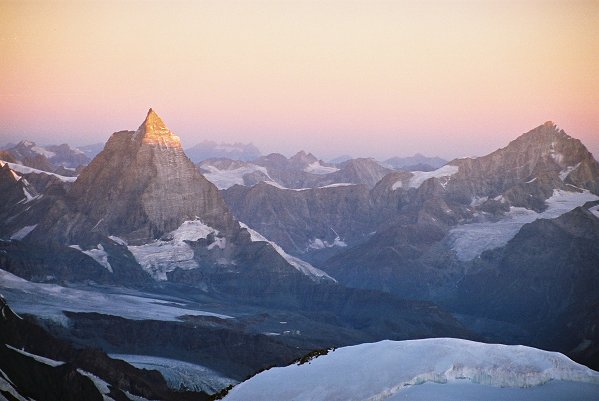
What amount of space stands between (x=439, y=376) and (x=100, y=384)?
126516 mm

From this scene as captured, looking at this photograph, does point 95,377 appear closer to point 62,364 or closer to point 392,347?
point 62,364

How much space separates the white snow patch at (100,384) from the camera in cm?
18662

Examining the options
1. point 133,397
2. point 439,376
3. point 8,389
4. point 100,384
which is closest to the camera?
point 439,376

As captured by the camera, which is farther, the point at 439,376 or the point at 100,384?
the point at 100,384

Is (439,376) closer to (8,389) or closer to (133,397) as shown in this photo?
(8,389)

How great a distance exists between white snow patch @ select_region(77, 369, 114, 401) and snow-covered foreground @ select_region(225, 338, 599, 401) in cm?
10636

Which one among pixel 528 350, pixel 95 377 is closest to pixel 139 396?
pixel 95 377

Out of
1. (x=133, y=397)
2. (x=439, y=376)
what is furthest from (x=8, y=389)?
(x=439, y=376)

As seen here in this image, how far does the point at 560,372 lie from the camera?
76938 mm

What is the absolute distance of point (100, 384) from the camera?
192m

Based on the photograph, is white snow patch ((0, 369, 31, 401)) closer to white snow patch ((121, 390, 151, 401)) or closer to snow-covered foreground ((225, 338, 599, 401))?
white snow patch ((121, 390, 151, 401))

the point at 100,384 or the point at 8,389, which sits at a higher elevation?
the point at 8,389

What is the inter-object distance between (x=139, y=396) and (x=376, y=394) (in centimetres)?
12714

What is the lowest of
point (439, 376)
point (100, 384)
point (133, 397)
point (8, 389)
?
point (133, 397)
